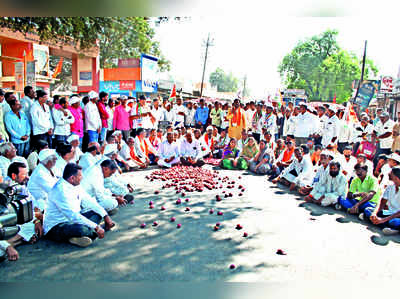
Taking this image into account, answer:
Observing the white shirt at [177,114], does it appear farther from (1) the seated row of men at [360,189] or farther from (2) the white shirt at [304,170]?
(1) the seated row of men at [360,189]

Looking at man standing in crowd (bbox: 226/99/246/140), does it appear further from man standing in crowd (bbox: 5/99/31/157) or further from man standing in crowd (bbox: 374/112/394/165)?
man standing in crowd (bbox: 5/99/31/157)

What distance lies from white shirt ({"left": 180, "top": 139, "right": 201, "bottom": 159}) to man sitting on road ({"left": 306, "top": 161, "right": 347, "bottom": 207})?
4.53 meters

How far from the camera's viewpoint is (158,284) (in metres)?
3.26

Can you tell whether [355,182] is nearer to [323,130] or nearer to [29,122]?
[323,130]

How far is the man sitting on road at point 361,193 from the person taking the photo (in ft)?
18.0

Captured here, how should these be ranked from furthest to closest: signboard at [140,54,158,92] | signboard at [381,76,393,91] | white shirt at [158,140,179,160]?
signboard at [381,76,393,91] < signboard at [140,54,158,92] < white shirt at [158,140,179,160]

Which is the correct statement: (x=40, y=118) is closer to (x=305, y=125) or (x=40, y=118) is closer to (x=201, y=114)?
(x=201, y=114)

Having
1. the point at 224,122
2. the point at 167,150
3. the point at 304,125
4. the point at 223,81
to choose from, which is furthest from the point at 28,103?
the point at 223,81

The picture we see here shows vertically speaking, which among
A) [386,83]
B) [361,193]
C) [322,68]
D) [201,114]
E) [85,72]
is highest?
[322,68]

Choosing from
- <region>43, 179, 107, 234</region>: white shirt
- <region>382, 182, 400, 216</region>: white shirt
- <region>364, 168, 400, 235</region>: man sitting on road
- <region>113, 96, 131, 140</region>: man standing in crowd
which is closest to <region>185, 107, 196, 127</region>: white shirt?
<region>113, 96, 131, 140</region>: man standing in crowd

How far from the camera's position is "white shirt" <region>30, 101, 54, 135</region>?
7039mm

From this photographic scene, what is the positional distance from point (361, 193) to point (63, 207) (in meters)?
4.68

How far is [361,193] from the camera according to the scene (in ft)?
18.6

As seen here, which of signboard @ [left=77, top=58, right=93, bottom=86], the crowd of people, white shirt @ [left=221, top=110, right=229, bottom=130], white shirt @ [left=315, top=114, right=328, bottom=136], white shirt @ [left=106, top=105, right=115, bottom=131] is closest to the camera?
the crowd of people
